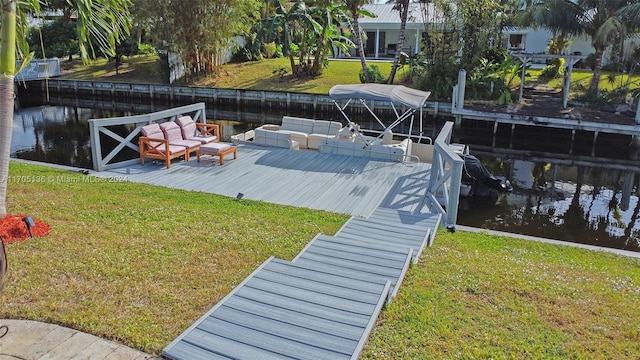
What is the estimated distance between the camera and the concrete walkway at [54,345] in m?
3.88

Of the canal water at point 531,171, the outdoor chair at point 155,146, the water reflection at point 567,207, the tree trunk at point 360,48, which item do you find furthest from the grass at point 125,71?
the water reflection at point 567,207

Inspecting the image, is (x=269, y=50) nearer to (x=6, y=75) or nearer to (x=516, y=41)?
(x=516, y=41)

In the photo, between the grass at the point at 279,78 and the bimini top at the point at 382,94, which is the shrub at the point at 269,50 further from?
the bimini top at the point at 382,94

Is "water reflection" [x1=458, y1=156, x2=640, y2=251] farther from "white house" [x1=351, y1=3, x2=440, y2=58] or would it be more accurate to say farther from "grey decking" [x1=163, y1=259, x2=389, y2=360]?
"white house" [x1=351, y1=3, x2=440, y2=58]

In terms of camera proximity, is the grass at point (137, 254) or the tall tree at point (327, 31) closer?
the grass at point (137, 254)

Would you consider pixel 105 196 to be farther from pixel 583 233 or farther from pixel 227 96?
pixel 227 96

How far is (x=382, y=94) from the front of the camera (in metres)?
12.5

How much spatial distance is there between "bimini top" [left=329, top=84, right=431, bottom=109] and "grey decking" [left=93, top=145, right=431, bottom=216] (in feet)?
5.17

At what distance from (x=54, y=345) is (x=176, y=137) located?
8.31 metres

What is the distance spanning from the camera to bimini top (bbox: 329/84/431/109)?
40.0 ft

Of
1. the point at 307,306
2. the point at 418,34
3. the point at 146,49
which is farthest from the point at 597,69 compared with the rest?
the point at 146,49

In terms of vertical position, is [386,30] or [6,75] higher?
[386,30]

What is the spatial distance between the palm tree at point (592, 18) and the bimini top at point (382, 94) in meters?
11.7

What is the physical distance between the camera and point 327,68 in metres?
30.3
